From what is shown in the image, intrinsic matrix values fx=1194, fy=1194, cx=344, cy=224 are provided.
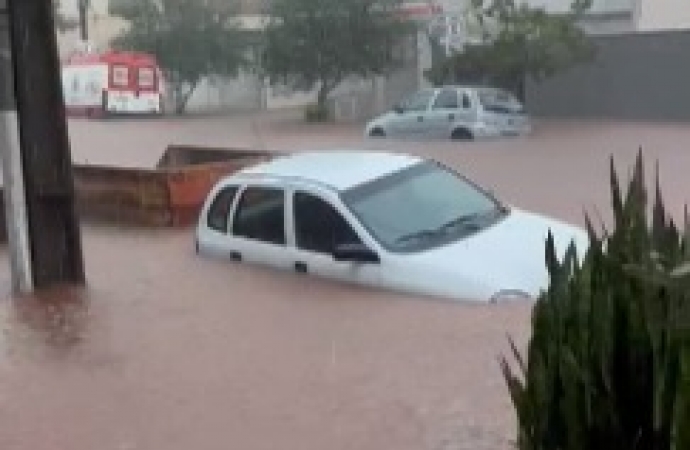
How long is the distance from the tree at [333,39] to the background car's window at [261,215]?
24518 mm

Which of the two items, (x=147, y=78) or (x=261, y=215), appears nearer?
(x=261, y=215)

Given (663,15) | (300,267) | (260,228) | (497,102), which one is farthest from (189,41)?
(300,267)

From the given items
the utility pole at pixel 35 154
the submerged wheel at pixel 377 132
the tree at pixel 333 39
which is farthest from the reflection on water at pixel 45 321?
the tree at pixel 333 39

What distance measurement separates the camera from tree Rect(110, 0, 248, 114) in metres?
40.5

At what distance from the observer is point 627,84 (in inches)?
1183

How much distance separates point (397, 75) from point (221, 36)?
679 centimetres

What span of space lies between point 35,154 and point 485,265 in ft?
14.5

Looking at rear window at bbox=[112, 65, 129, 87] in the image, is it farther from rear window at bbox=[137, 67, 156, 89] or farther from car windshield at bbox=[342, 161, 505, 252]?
car windshield at bbox=[342, 161, 505, 252]

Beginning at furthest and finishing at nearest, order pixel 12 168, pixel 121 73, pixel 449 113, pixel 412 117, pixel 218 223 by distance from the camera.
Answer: pixel 121 73 → pixel 412 117 → pixel 449 113 → pixel 12 168 → pixel 218 223

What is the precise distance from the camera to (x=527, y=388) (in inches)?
151

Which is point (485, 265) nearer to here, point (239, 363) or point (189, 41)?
point (239, 363)

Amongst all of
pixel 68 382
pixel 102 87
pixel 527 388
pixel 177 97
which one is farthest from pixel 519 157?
pixel 177 97

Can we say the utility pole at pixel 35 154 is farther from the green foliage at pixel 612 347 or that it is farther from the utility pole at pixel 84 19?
the utility pole at pixel 84 19

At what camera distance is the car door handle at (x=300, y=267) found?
9297 mm
